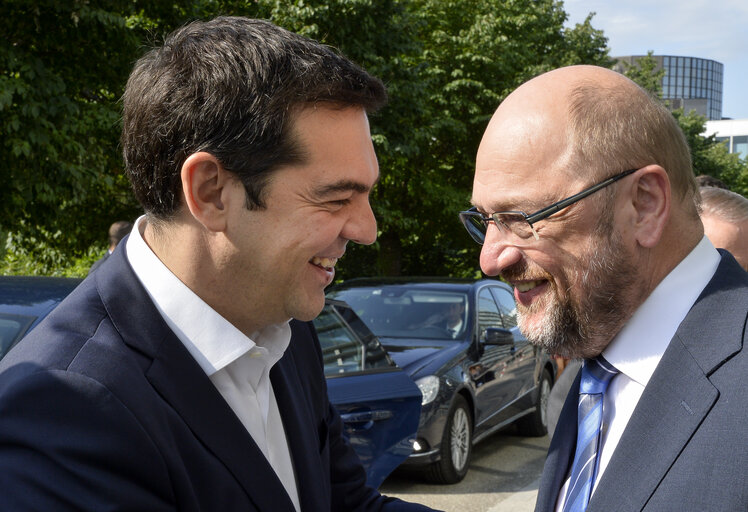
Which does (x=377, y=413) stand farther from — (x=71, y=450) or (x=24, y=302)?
(x=71, y=450)

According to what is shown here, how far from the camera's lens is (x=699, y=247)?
76.7 inches

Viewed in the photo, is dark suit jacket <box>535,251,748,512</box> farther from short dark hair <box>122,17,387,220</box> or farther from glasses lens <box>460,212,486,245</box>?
short dark hair <box>122,17,387,220</box>

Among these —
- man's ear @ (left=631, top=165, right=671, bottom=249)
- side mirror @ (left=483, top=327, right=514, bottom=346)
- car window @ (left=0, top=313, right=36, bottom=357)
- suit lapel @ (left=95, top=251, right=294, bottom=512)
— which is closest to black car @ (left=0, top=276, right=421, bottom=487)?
car window @ (left=0, top=313, right=36, bottom=357)

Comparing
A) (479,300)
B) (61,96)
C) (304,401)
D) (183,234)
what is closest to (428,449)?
(479,300)

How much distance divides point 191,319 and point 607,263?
3.29 feet

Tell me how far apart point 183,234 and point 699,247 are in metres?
1.23

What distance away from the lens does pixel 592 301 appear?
6.53 feet

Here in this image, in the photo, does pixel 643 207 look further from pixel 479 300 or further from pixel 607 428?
pixel 479 300

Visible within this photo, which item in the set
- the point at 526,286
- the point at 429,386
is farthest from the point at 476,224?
the point at 429,386

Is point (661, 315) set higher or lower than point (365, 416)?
higher

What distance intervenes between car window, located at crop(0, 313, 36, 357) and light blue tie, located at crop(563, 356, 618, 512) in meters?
3.10

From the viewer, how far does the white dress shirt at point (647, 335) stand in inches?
74.5

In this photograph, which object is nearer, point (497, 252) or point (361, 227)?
point (361, 227)

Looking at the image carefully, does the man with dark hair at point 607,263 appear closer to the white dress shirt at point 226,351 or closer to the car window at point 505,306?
the white dress shirt at point 226,351
